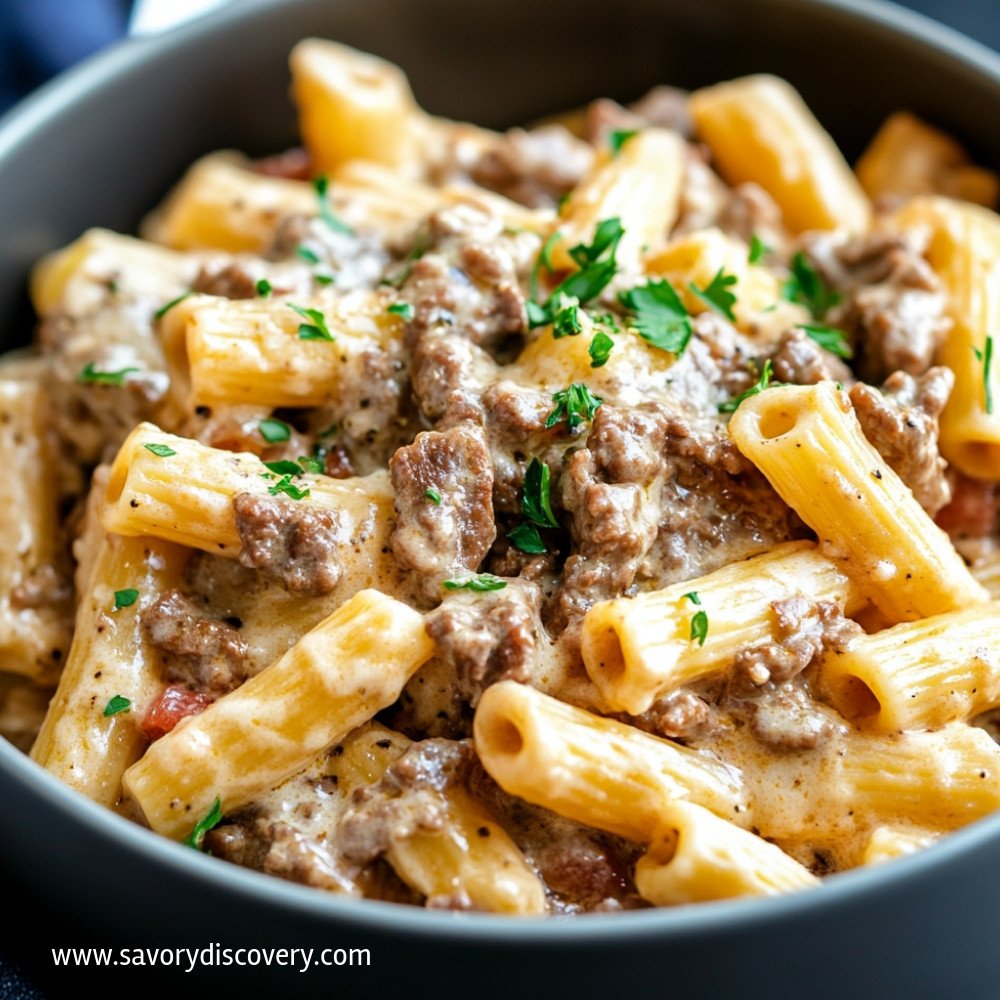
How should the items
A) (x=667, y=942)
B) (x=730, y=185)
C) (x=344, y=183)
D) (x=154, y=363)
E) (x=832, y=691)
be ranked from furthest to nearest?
(x=730, y=185) → (x=344, y=183) → (x=154, y=363) → (x=832, y=691) → (x=667, y=942)

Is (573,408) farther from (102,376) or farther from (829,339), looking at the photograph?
(102,376)

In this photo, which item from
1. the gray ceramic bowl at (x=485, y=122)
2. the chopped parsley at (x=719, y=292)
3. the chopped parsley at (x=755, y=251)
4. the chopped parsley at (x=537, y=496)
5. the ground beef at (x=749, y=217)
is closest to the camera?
the gray ceramic bowl at (x=485, y=122)

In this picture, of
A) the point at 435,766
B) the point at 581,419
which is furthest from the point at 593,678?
the point at 581,419

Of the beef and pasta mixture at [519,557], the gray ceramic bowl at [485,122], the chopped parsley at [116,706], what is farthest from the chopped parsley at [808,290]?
the chopped parsley at [116,706]

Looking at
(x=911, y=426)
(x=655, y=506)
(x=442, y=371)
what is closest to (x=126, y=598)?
(x=442, y=371)

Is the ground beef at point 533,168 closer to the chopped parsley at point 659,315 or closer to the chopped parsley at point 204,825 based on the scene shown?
the chopped parsley at point 659,315

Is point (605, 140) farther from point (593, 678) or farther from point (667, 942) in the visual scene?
point (667, 942)

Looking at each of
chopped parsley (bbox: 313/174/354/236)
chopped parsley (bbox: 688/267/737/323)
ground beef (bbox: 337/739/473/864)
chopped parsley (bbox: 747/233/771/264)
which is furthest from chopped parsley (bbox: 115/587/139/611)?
chopped parsley (bbox: 747/233/771/264)
